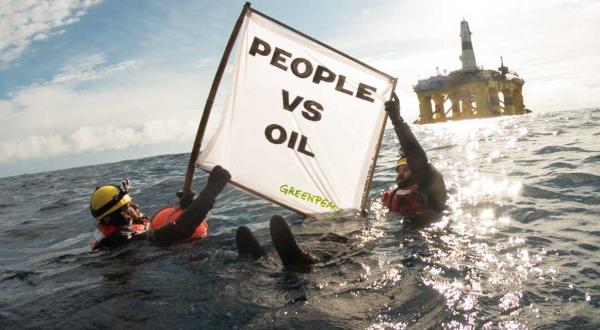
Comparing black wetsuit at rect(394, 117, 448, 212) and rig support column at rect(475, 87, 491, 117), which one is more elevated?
rig support column at rect(475, 87, 491, 117)

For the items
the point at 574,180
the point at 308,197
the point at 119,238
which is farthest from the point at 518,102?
the point at 119,238

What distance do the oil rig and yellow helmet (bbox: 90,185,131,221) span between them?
73823 millimetres

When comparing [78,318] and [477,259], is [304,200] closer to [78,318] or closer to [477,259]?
[477,259]

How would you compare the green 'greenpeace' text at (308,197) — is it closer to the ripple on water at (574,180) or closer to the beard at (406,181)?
the beard at (406,181)

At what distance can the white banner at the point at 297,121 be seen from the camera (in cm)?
674

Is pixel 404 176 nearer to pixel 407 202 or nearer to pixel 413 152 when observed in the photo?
pixel 407 202

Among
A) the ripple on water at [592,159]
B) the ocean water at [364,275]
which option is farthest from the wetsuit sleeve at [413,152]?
the ripple on water at [592,159]

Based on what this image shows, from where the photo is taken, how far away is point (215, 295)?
5.55 metres

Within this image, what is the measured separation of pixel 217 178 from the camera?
21.4 ft

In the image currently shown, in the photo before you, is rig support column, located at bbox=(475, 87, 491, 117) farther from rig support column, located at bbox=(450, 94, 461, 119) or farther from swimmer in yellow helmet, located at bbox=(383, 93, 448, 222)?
swimmer in yellow helmet, located at bbox=(383, 93, 448, 222)

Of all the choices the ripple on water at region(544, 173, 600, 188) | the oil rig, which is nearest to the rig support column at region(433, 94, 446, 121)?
the oil rig

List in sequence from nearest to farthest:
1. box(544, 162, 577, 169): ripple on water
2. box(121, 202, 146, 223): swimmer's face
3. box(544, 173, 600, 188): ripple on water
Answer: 1. box(121, 202, 146, 223): swimmer's face
2. box(544, 173, 600, 188): ripple on water
3. box(544, 162, 577, 169): ripple on water

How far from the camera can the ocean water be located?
4.63m

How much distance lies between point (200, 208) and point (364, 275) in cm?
264
